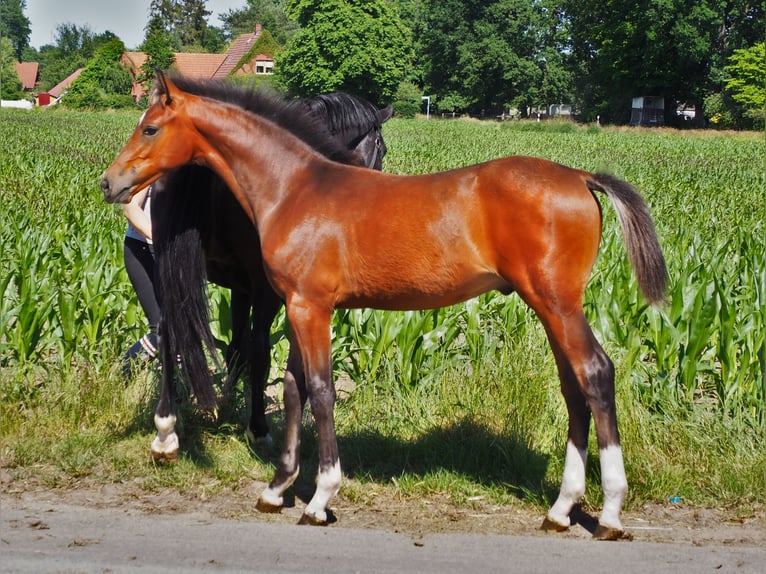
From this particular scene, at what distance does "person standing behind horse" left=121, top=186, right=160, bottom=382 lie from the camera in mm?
5672

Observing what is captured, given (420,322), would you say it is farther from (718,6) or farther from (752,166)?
(718,6)

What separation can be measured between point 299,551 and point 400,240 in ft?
5.04

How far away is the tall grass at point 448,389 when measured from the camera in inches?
198

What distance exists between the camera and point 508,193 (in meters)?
4.10

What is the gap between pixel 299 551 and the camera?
3943 millimetres

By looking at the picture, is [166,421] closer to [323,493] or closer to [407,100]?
[323,493]

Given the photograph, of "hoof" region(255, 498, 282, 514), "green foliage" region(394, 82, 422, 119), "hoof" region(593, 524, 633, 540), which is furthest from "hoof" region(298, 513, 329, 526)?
"green foliage" region(394, 82, 422, 119)

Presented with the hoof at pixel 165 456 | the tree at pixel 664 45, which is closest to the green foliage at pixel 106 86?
the tree at pixel 664 45

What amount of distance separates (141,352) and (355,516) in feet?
7.71

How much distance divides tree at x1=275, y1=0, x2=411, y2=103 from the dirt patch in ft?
238

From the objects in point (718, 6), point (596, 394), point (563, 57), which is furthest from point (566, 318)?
point (563, 57)

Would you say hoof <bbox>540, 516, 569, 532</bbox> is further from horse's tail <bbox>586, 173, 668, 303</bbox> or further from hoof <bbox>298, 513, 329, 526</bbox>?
horse's tail <bbox>586, 173, 668, 303</bbox>

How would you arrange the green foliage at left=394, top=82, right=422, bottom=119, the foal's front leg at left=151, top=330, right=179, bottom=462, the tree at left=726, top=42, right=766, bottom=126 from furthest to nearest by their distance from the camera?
the green foliage at left=394, top=82, right=422, bottom=119 → the tree at left=726, top=42, right=766, bottom=126 → the foal's front leg at left=151, top=330, right=179, bottom=462

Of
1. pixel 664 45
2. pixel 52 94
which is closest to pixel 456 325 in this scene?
pixel 664 45
